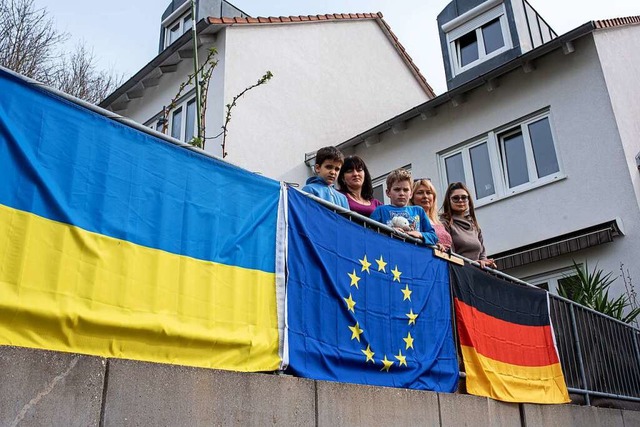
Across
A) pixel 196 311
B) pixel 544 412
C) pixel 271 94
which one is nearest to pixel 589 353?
pixel 544 412

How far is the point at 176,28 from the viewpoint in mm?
19375

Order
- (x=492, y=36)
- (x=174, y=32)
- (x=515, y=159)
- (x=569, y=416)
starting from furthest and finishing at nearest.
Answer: (x=174, y=32) → (x=492, y=36) → (x=515, y=159) → (x=569, y=416)

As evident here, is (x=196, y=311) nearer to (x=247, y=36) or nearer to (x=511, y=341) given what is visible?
(x=511, y=341)

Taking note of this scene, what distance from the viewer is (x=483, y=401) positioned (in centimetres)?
512

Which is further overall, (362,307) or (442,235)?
(442,235)

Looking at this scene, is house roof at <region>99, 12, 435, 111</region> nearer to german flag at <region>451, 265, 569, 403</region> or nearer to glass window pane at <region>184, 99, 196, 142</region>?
glass window pane at <region>184, 99, 196, 142</region>

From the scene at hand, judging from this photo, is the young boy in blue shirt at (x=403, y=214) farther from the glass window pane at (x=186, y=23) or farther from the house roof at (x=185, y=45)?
the glass window pane at (x=186, y=23)

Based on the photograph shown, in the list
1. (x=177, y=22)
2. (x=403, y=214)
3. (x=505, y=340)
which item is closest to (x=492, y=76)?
→ (x=505, y=340)

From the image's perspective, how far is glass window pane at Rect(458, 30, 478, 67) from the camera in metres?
15.1

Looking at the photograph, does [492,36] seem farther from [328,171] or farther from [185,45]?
[328,171]

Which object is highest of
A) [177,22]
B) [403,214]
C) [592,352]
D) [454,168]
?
[177,22]

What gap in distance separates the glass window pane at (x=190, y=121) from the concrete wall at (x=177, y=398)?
10.6m

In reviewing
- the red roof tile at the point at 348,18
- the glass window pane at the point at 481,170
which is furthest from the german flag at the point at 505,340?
the red roof tile at the point at 348,18

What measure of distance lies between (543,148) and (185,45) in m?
7.64
